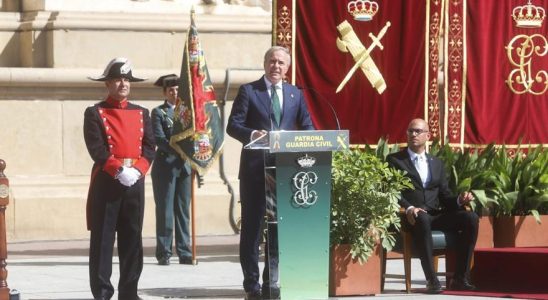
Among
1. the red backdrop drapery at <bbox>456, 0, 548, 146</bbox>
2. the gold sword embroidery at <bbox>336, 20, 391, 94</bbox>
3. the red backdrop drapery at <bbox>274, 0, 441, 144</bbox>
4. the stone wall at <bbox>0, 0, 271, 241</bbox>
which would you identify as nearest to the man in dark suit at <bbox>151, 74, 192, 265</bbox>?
the red backdrop drapery at <bbox>274, 0, 441, 144</bbox>

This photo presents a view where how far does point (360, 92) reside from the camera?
1702 cm

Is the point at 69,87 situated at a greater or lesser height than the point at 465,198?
greater

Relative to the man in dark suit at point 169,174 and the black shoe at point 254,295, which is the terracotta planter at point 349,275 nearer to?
the black shoe at point 254,295

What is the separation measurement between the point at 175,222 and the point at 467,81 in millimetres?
3256

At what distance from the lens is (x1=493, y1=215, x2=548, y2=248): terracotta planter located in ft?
51.5

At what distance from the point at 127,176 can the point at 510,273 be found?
3.42m

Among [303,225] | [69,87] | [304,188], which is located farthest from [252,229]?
[69,87]

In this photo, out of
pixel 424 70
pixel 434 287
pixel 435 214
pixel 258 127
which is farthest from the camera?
pixel 424 70

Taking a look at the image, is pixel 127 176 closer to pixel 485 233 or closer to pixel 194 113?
pixel 194 113

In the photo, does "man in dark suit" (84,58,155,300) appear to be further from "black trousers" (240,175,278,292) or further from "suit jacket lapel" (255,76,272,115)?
"suit jacket lapel" (255,76,272,115)

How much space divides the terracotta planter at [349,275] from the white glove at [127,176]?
6.19 feet

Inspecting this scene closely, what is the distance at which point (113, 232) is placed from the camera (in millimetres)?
13078

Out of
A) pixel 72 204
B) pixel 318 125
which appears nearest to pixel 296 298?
pixel 318 125

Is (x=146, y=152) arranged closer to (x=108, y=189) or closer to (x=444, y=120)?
(x=108, y=189)
